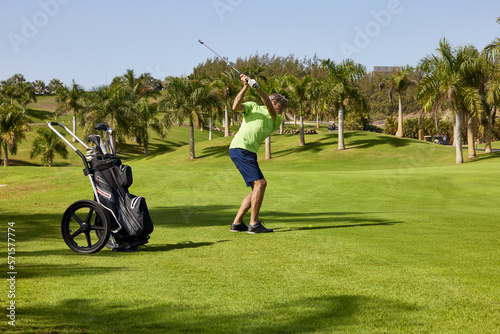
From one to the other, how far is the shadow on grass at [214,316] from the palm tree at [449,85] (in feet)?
134

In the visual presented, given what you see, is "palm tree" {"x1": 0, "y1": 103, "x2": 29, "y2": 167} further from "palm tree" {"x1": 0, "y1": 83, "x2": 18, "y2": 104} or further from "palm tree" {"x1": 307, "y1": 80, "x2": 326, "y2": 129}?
"palm tree" {"x1": 0, "y1": 83, "x2": 18, "y2": 104}

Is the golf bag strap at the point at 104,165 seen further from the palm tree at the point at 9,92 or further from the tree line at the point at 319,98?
the palm tree at the point at 9,92

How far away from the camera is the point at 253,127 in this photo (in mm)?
9328

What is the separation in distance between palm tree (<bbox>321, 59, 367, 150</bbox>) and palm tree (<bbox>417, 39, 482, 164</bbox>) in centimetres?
1263

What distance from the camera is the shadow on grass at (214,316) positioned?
3.84 metres

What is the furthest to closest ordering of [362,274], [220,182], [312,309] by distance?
A: [220,182] < [362,274] < [312,309]

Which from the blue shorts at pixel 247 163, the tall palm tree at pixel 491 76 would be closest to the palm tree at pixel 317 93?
the tall palm tree at pixel 491 76

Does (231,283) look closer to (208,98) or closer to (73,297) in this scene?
(73,297)

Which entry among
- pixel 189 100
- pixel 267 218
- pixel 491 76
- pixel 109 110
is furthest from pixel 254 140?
pixel 109 110

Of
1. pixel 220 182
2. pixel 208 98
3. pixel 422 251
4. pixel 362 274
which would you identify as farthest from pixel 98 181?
pixel 208 98

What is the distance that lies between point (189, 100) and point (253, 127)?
2085 inches

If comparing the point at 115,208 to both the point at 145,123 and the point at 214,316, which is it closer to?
the point at 214,316

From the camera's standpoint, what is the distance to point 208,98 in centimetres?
6241

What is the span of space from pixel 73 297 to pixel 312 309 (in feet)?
7.35
